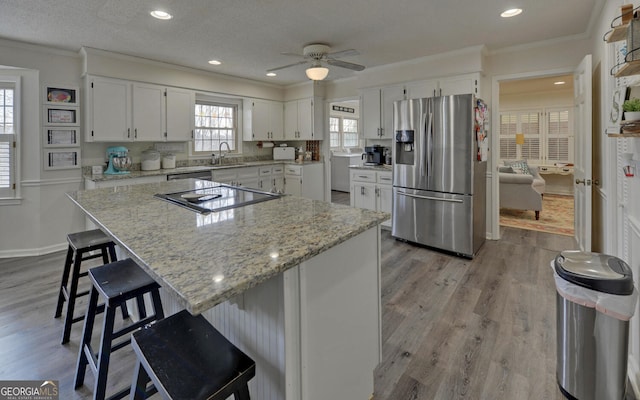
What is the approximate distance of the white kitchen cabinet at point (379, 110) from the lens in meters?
4.79

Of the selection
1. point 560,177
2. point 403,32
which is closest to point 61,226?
point 403,32

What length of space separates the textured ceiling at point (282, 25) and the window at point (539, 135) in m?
4.48

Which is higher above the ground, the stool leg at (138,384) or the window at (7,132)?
the window at (7,132)

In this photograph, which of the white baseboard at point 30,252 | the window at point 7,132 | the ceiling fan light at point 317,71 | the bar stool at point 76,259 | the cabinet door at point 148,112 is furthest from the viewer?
the cabinet door at point 148,112

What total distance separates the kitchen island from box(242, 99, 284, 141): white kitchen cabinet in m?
4.31

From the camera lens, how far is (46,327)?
230 cm

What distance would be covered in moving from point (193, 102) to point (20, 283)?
3.11 metres

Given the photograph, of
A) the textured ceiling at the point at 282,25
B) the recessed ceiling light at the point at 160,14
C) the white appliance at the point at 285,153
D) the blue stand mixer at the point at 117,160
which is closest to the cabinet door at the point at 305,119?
the white appliance at the point at 285,153

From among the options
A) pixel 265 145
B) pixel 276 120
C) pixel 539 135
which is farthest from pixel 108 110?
pixel 539 135

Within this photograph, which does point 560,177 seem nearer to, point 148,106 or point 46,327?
point 148,106

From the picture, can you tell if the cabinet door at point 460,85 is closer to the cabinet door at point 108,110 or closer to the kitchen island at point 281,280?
the kitchen island at point 281,280

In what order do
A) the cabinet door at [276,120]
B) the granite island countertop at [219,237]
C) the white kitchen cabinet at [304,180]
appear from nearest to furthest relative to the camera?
the granite island countertop at [219,237], the white kitchen cabinet at [304,180], the cabinet door at [276,120]

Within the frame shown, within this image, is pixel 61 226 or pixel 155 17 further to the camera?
pixel 61 226

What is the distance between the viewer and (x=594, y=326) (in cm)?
157
